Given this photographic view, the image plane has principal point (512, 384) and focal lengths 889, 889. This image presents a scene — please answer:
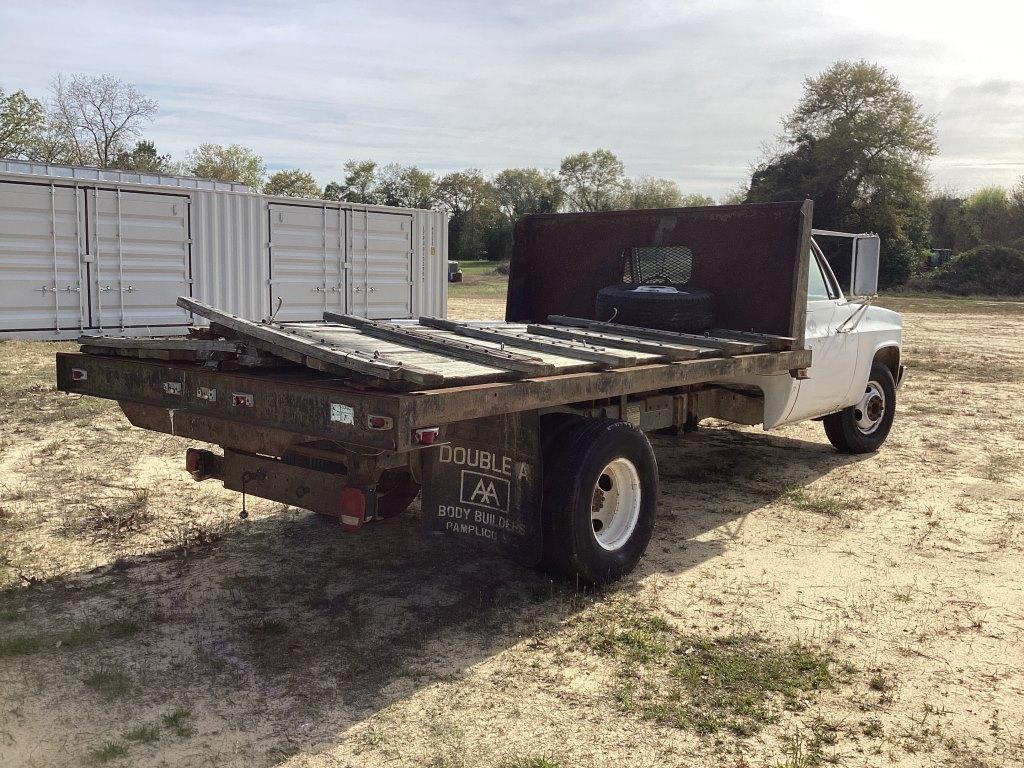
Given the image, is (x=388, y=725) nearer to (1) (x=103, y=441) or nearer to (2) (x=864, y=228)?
(1) (x=103, y=441)

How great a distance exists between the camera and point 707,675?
12.6 feet

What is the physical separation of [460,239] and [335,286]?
2275 inches

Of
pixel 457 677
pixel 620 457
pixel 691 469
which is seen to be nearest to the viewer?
pixel 457 677

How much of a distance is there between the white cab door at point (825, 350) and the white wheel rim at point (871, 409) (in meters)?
0.63

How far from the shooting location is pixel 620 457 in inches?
188

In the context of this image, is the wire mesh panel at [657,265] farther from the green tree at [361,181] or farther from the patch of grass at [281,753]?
the green tree at [361,181]

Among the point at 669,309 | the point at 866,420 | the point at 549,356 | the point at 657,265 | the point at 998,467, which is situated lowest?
the point at 998,467

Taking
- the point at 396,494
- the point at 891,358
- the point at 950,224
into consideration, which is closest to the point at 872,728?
the point at 396,494

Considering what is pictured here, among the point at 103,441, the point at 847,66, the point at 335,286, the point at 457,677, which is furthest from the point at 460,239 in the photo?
the point at 457,677

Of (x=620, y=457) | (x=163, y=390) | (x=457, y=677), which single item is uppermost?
(x=163, y=390)

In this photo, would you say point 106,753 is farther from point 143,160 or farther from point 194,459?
point 143,160

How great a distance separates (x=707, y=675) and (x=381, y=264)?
38.1ft

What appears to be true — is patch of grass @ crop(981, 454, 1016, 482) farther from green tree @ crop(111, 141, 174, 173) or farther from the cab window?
green tree @ crop(111, 141, 174, 173)

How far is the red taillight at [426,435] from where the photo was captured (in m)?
3.57
